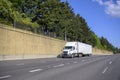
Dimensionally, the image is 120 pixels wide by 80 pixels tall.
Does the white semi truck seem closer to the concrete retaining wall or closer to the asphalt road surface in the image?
the concrete retaining wall

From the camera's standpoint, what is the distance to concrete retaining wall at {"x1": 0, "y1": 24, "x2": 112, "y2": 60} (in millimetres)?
41781

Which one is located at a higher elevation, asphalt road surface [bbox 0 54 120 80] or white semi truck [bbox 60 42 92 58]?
white semi truck [bbox 60 42 92 58]

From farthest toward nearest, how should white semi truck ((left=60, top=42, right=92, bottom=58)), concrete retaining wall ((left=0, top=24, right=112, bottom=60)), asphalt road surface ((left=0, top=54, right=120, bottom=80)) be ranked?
white semi truck ((left=60, top=42, right=92, bottom=58)), concrete retaining wall ((left=0, top=24, right=112, bottom=60)), asphalt road surface ((left=0, top=54, right=120, bottom=80))

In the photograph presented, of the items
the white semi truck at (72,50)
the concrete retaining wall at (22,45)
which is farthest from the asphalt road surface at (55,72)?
the white semi truck at (72,50)

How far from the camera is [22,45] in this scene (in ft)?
160

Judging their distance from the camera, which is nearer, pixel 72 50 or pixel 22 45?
pixel 22 45

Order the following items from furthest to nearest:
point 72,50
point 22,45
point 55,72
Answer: point 72,50 < point 22,45 < point 55,72

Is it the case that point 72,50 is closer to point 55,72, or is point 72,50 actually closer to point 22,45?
point 22,45

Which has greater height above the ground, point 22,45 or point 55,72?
point 22,45

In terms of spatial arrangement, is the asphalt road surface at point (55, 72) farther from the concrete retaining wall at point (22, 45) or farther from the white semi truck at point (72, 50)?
the white semi truck at point (72, 50)

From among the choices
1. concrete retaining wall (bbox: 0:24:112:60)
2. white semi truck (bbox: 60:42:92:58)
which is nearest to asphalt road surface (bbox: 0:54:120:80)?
concrete retaining wall (bbox: 0:24:112:60)

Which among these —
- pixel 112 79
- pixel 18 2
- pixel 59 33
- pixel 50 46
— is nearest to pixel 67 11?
pixel 59 33

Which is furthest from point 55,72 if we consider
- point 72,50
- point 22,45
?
point 72,50

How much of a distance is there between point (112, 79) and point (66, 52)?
4354 centimetres
